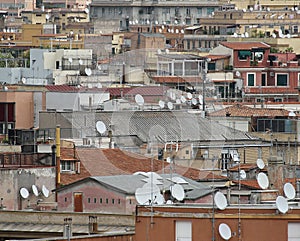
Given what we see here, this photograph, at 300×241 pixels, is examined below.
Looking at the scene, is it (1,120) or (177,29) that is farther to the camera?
(177,29)

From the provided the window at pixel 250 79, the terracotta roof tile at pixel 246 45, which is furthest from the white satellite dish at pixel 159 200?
the terracotta roof tile at pixel 246 45

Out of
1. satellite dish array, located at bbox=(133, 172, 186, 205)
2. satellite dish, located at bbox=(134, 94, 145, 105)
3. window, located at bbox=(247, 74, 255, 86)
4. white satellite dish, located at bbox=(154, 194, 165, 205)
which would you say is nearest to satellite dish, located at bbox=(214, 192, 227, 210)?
satellite dish array, located at bbox=(133, 172, 186, 205)

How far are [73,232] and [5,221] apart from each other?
164 cm

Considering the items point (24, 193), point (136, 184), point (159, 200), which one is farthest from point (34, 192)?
point (159, 200)

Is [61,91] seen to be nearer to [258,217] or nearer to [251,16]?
[258,217]

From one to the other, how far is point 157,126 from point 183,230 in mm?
16329

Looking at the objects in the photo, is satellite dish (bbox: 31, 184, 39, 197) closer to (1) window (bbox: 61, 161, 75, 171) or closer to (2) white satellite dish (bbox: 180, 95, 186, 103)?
(1) window (bbox: 61, 161, 75, 171)

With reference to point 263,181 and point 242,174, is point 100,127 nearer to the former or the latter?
point 242,174

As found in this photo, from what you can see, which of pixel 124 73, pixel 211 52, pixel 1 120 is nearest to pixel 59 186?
pixel 1 120

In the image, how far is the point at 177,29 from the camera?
86812 mm

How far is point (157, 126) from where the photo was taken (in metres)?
40.2

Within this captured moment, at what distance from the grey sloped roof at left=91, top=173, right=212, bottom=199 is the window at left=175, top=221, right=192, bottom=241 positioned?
312 cm

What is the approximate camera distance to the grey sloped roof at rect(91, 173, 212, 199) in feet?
90.8

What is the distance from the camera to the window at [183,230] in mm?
23844
